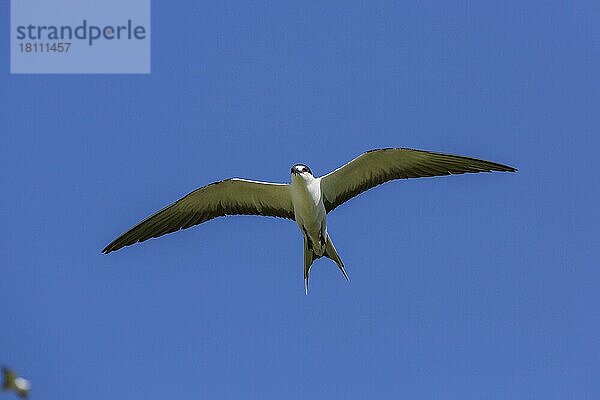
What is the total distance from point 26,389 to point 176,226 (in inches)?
374

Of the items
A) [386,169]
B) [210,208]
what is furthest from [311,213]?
[210,208]

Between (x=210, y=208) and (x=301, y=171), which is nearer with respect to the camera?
(x=301, y=171)

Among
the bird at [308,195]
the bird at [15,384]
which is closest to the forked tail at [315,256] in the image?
the bird at [308,195]

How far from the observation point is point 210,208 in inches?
422

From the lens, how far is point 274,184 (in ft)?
33.7

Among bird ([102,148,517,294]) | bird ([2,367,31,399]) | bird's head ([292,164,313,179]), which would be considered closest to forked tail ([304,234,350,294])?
bird ([102,148,517,294])

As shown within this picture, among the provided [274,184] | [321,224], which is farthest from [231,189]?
[321,224]

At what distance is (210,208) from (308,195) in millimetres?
1652

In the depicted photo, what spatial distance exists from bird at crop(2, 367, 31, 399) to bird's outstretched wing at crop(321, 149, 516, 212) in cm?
867

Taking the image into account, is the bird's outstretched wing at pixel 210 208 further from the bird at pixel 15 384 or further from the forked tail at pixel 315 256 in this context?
the bird at pixel 15 384

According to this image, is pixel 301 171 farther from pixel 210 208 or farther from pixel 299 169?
pixel 210 208

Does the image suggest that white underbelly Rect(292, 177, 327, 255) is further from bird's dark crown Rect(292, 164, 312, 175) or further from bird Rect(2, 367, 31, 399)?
bird Rect(2, 367, 31, 399)

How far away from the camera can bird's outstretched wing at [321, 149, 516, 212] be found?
9977 mm

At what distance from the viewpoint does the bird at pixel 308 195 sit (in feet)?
32.3
